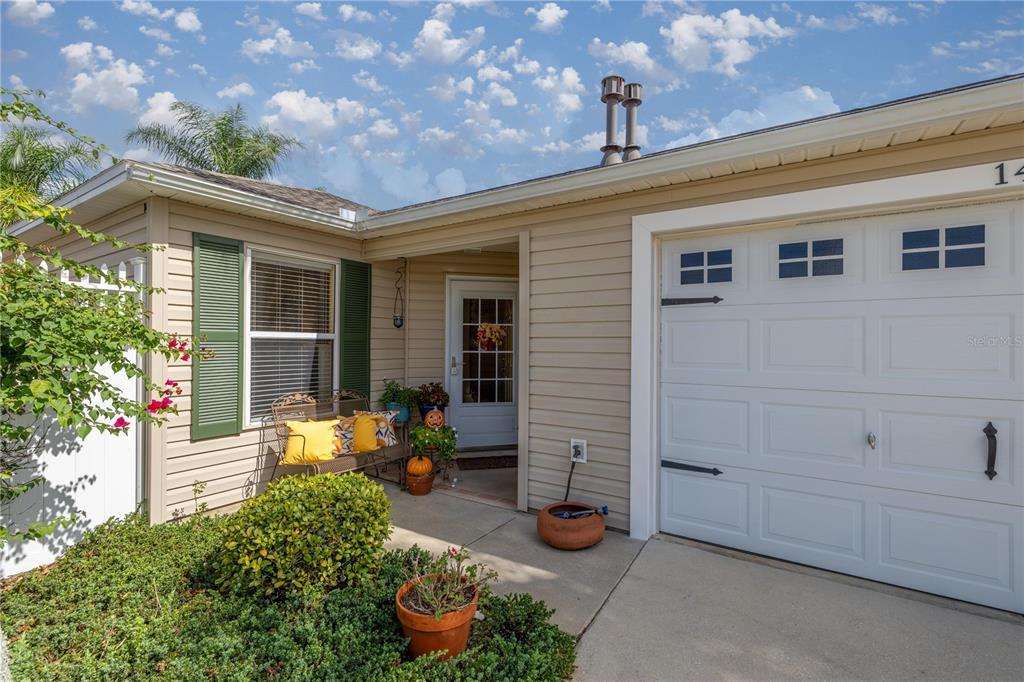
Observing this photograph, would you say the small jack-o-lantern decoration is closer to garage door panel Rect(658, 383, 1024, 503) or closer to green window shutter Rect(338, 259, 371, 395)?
green window shutter Rect(338, 259, 371, 395)

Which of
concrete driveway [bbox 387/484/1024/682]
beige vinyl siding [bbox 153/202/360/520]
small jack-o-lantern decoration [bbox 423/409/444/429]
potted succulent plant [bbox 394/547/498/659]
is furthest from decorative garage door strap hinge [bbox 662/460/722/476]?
beige vinyl siding [bbox 153/202/360/520]

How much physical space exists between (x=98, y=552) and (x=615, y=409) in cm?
349

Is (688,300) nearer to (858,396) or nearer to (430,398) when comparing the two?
(858,396)

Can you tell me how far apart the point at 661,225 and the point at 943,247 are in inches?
60.5

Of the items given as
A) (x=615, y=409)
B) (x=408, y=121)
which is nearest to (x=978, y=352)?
(x=615, y=409)

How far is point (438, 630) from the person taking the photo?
6.26 feet

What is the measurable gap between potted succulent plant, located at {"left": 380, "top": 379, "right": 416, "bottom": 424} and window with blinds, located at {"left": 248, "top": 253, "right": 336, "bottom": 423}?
0.62m

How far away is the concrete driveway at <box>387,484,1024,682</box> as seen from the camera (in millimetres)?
2037

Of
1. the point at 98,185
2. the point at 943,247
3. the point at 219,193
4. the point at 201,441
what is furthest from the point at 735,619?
the point at 98,185

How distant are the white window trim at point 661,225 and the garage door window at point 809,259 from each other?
0.53 feet

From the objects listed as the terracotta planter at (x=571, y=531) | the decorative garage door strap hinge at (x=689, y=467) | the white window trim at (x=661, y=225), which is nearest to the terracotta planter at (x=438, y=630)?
the terracotta planter at (x=571, y=531)

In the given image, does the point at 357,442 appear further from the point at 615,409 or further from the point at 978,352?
the point at 978,352

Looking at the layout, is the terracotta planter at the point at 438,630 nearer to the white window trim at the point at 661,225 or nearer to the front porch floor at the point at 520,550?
the front porch floor at the point at 520,550

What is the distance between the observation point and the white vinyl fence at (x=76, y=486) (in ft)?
9.46
